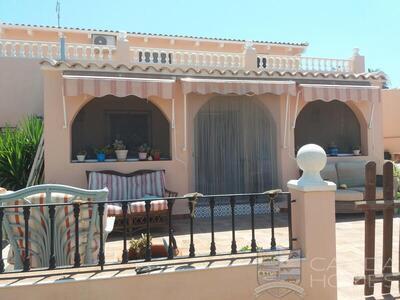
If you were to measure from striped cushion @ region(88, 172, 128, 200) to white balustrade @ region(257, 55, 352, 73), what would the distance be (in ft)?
30.9

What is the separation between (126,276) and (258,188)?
10718mm

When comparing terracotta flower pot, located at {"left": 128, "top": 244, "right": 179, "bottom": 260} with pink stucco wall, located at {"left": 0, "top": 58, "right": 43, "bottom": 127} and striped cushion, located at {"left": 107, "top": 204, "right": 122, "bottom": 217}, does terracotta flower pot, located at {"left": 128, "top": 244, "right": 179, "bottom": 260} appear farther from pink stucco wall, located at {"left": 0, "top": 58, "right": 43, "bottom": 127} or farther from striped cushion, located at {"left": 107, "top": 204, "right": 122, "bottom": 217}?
pink stucco wall, located at {"left": 0, "top": 58, "right": 43, "bottom": 127}

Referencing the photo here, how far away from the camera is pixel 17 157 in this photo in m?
14.9

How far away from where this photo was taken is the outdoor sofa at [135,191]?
37.8ft

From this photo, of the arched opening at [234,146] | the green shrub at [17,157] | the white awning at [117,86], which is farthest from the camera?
the arched opening at [234,146]

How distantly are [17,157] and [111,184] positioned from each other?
4847mm

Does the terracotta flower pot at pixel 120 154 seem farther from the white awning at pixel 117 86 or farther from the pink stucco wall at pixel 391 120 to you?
the pink stucco wall at pixel 391 120

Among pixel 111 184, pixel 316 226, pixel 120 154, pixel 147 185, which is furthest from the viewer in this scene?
pixel 120 154

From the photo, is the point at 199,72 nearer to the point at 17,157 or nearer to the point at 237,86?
the point at 237,86

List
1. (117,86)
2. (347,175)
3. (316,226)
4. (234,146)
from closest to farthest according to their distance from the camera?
(316,226) < (117,86) < (234,146) < (347,175)

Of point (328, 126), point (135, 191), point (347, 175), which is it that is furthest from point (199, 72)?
point (328, 126)

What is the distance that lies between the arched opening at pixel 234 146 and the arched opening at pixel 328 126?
3784mm

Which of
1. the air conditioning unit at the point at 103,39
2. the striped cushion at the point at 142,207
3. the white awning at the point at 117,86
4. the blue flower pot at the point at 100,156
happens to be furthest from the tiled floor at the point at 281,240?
the air conditioning unit at the point at 103,39

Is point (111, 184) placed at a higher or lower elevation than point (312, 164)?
lower
